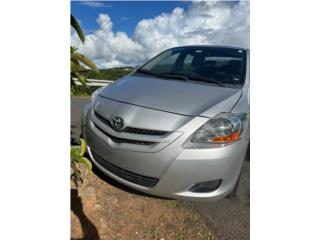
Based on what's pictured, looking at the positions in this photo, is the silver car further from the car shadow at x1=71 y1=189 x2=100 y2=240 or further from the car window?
the car shadow at x1=71 y1=189 x2=100 y2=240

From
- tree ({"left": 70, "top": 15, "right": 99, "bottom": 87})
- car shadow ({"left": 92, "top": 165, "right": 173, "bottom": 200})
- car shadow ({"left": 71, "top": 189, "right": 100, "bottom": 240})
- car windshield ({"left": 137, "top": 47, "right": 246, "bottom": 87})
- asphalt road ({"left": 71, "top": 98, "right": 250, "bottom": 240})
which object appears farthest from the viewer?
car windshield ({"left": 137, "top": 47, "right": 246, "bottom": 87})

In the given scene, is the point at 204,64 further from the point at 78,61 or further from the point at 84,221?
the point at 84,221

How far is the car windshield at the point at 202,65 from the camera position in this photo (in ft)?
6.24

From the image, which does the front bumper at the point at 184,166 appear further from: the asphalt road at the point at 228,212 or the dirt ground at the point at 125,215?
the dirt ground at the point at 125,215

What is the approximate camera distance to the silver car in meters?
1.37

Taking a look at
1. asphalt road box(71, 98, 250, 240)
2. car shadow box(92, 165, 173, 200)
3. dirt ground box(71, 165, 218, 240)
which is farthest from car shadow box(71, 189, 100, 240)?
asphalt road box(71, 98, 250, 240)

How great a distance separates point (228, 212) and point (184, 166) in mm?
528

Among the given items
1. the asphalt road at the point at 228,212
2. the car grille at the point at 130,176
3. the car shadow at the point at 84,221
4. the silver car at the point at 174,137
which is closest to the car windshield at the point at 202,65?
the silver car at the point at 174,137

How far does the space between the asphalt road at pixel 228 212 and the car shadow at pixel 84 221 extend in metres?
0.42

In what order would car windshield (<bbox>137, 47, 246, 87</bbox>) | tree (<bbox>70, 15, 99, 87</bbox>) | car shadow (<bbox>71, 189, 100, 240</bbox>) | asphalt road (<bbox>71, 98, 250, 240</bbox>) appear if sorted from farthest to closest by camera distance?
1. car windshield (<bbox>137, 47, 246, 87</bbox>)
2. asphalt road (<bbox>71, 98, 250, 240</bbox>)
3. car shadow (<bbox>71, 189, 100, 240</bbox>)
4. tree (<bbox>70, 15, 99, 87</bbox>)

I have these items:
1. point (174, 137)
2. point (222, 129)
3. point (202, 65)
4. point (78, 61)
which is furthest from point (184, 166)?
point (202, 65)

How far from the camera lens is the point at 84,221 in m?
1.37
